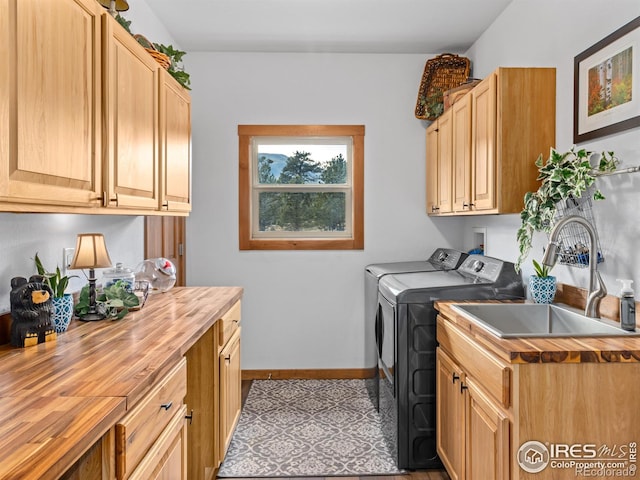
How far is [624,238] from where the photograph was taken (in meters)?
1.80

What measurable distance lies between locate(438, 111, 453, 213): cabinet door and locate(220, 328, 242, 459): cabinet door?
165 cm

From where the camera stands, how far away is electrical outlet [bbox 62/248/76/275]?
6.44 ft

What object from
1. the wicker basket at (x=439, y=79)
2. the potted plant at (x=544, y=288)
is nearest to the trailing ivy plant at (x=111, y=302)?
the potted plant at (x=544, y=288)

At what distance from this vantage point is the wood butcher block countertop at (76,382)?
83 centimetres

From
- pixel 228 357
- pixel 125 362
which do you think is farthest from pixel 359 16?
pixel 125 362

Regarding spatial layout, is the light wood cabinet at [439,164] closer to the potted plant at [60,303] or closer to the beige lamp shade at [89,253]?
the beige lamp shade at [89,253]

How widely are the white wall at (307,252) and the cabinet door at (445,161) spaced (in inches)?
17.3

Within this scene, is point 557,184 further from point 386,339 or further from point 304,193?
point 304,193

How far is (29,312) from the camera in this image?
1458 mm

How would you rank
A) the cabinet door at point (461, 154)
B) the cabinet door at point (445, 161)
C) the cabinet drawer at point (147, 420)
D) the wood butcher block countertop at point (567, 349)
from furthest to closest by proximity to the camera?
the cabinet door at point (445, 161) < the cabinet door at point (461, 154) < the wood butcher block countertop at point (567, 349) < the cabinet drawer at point (147, 420)

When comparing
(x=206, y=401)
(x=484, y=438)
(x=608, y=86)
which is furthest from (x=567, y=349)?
(x=206, y=401)

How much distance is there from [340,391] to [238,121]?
227 centimetres

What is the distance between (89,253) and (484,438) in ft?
5.67

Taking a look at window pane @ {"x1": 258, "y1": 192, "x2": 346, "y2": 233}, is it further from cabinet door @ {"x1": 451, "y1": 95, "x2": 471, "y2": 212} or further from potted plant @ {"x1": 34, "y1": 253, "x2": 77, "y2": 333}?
potted plant @ {"x1": 34, "y1": 253, "x2": 77, "y2": 333}
